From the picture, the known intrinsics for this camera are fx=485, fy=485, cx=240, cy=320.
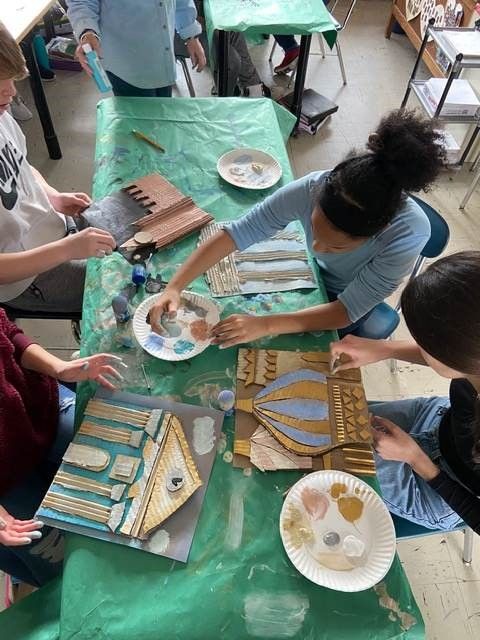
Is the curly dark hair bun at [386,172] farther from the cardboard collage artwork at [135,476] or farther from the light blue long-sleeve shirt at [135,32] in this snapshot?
the light blue long-sleeve shirt at [135,32]

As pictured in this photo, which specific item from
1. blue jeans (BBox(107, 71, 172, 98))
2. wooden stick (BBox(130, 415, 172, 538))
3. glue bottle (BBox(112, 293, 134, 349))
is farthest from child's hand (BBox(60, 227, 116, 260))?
blue jeans (BBox(107, 71, 172, 98))

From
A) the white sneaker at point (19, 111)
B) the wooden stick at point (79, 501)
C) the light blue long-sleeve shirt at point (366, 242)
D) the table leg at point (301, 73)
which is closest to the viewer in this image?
the wooden stick at point (79, 501)

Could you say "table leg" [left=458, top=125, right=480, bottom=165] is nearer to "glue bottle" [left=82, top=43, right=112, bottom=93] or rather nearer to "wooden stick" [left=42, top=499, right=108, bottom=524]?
"glue bottle" [left=82, top=43, right=112, bottom=93]

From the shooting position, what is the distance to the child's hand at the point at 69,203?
5.40ft

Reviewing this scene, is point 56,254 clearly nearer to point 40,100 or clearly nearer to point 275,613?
point 275,613

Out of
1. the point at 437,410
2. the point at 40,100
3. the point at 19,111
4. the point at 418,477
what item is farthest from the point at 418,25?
the point at 418,477

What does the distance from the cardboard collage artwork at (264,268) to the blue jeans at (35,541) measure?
577 millimetres

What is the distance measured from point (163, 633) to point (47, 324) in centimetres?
165

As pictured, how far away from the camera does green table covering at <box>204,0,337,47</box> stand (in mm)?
2557

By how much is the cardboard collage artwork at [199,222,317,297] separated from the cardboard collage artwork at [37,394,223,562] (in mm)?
390

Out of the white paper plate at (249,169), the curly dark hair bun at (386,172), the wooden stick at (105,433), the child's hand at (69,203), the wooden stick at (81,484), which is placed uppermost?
the curly dark hair bun at (386,172)

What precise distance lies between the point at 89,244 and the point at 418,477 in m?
1.05

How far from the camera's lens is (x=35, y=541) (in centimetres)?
107

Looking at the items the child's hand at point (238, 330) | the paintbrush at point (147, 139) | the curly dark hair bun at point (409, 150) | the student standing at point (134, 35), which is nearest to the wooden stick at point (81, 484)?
the child's hand at point (238, 330)
